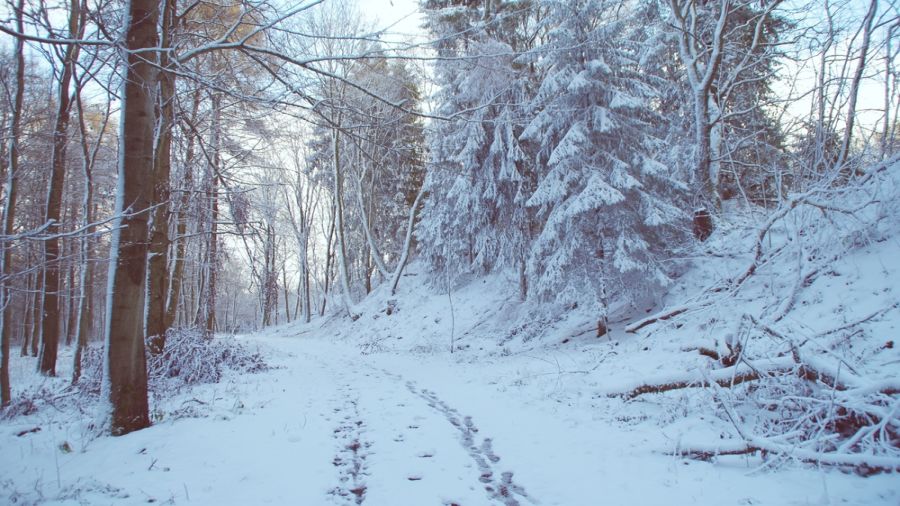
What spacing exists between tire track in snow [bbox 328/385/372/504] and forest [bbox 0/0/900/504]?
1.17 m

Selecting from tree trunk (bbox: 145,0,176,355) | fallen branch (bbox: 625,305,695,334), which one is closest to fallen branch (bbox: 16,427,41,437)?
tree trunk (bbox: 145,0,176,355)

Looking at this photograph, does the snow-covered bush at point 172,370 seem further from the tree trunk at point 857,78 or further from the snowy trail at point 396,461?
the tree trunk at point 857,78

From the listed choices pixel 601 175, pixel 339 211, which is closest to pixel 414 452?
pixel 601 175

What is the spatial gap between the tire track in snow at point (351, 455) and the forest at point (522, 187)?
117 centimetres

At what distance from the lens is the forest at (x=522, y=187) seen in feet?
12.7

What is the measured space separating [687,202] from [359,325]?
1436 cm

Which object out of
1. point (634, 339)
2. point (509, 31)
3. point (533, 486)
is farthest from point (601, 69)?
point (533, 486)

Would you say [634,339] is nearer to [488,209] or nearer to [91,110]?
[488,209]

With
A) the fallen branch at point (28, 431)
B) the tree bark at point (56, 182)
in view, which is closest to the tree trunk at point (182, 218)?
the tree bark at point (56, 182)

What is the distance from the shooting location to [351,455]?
161 inches

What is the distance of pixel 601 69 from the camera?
975 cm

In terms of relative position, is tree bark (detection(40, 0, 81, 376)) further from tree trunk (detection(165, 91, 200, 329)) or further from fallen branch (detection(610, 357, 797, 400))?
fallen branch (detection(610, 357, 797, 400))

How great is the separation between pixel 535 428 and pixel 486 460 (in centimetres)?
122

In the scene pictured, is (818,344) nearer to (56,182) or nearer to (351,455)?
(351,455)
